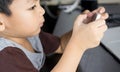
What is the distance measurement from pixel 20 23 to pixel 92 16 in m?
0.22

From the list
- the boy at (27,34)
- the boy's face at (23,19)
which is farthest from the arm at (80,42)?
the boy's face at (23,19)

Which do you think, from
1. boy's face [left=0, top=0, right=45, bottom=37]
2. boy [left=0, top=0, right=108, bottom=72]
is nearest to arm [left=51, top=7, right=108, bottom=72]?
boy [left=0, top=0, right=108, bottom=72]

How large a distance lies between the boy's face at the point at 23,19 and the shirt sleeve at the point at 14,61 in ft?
0.19

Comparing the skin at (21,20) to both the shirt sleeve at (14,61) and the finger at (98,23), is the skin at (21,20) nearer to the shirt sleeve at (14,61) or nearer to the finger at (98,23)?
the shirt sleeve at (14,61)

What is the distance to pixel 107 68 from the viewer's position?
72 cm

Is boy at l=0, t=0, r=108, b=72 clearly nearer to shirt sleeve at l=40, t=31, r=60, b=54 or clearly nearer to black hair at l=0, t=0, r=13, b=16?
black hair at l=0, t=0, r=13, b=16

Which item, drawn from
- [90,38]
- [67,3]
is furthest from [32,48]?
[67,3]

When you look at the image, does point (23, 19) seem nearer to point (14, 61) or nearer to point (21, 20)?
point (21, 20)

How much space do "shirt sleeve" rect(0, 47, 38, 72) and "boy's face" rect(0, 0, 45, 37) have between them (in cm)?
6

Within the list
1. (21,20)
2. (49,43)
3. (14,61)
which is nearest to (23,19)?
(21,20)

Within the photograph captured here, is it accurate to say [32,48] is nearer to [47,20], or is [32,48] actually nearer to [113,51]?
[113,51]

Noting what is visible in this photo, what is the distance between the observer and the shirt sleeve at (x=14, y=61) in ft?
2.15

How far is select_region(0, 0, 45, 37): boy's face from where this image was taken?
68cm

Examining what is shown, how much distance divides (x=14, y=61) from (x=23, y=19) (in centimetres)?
12
